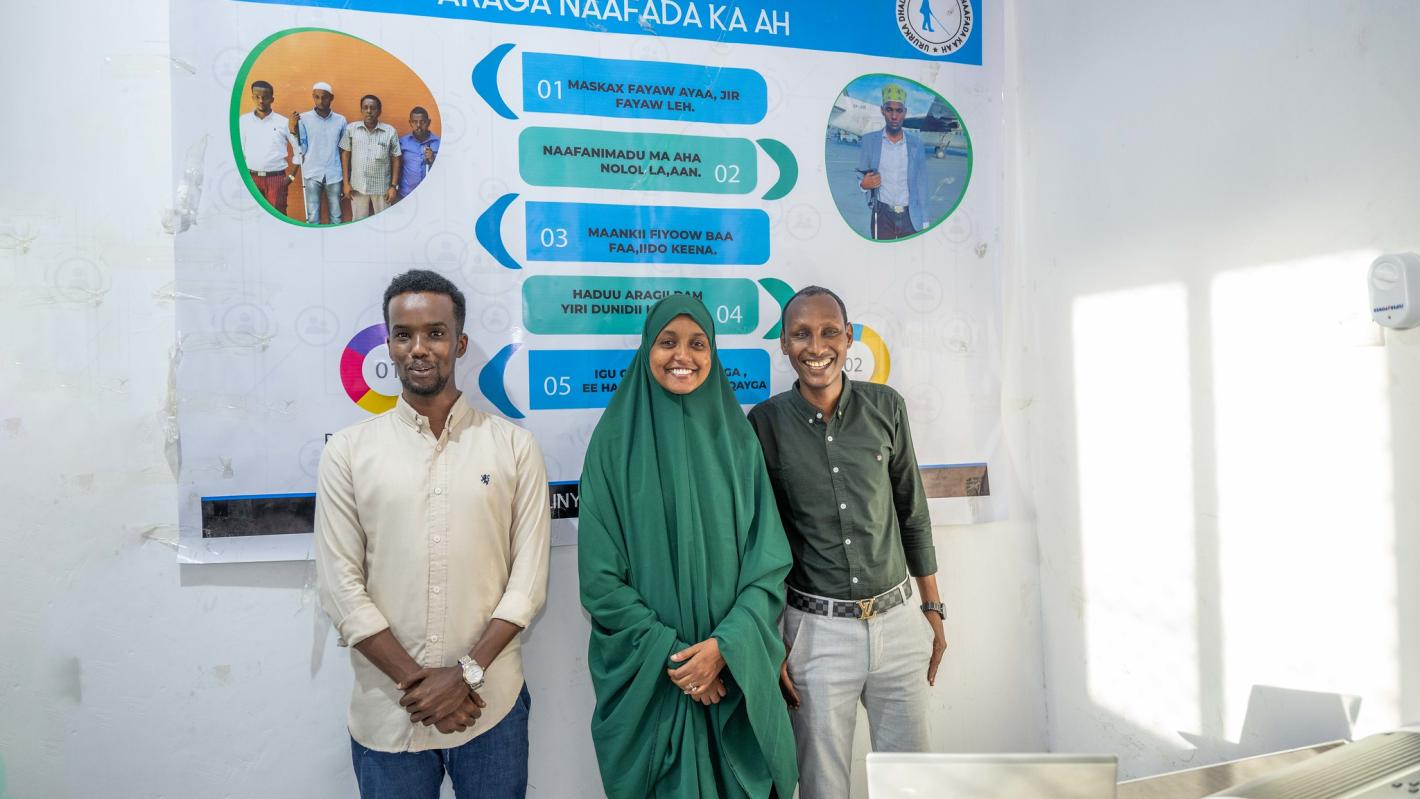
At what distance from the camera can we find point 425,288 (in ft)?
5.87

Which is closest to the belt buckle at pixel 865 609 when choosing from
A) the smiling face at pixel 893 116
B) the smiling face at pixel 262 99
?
the smiling face at pixel 893 116

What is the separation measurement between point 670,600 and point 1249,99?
1.73 meters

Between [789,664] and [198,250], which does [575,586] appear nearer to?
[789,664]

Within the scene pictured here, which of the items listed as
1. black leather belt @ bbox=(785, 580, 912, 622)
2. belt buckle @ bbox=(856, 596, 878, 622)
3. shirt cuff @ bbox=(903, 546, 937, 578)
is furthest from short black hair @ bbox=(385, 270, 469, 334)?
shirt cuff @ bbox=(903, 546, 937, 578)

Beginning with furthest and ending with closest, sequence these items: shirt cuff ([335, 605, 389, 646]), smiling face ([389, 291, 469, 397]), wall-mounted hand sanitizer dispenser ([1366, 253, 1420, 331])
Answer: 1. smiling face ([389, 291, 469, 397])
2. shirt cuff ([335, 605, 389, 646])
3. wall-mounted hand sanitizer dispenser ([1366, 253, 1420, 331])

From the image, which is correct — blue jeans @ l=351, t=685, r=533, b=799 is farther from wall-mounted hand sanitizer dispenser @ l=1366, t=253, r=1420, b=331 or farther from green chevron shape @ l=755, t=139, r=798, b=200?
wall-mounted hand sanitizer dispenser @ l=1366, t=253, r=1420, b=331

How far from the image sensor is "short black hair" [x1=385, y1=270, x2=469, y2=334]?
70.4 inches

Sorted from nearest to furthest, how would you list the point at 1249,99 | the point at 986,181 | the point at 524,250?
the point at 1249,99 → the point at 524,250 → the point at 986,181

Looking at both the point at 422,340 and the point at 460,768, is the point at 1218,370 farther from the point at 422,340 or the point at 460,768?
the point at 460,768

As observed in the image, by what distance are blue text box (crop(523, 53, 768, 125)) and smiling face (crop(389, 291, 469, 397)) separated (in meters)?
0.68

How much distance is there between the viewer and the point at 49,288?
73.8 inches

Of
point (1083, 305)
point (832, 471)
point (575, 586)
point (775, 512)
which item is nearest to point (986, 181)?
point (1083, 305)

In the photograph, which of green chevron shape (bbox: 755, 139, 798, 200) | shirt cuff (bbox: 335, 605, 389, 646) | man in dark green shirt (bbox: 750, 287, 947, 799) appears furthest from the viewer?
green chevron shape (bbox: 755, 139, 798, 200)

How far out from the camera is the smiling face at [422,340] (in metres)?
1.74
